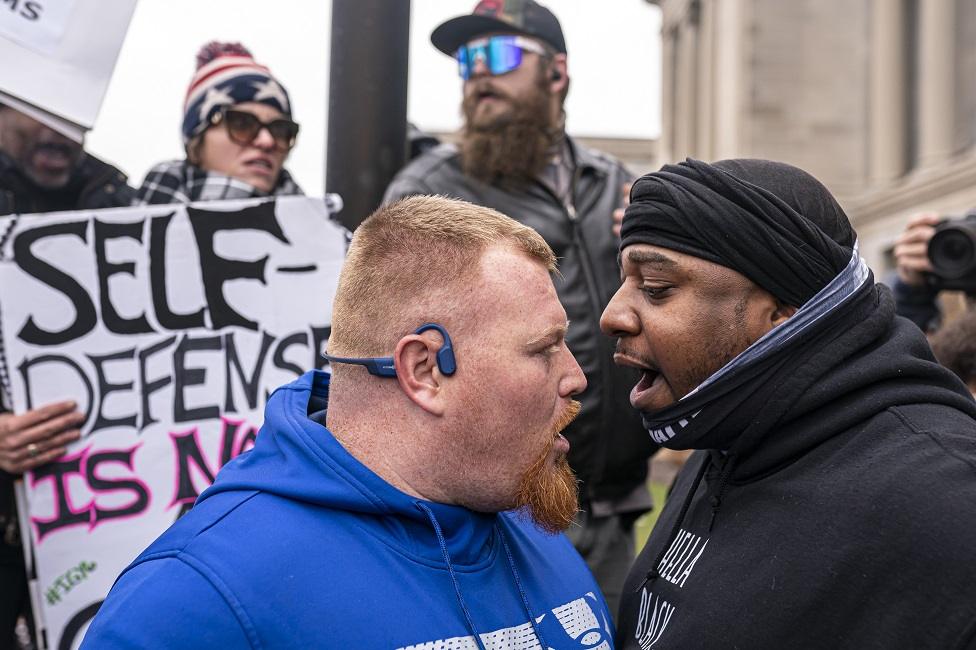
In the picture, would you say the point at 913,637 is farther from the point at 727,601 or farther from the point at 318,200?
the point at 318,200

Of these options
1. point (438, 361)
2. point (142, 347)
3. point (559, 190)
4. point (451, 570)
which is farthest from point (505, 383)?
point (559, 190)

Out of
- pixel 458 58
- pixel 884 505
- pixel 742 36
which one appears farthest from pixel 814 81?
pixel 884 505

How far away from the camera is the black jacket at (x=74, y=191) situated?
3518 millimetres

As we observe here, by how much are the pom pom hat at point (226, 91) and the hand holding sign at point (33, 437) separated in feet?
3.97

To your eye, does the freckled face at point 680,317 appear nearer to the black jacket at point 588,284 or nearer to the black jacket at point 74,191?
the black jacket at point 588,284

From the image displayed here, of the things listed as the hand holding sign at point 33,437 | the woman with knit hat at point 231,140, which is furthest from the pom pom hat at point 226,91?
the hand holding sign at point 33,437

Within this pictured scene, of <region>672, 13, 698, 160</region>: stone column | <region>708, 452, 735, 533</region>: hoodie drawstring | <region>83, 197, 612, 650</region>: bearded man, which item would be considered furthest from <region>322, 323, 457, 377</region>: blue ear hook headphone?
<region>672, 13, 698, 160</region>: stone column

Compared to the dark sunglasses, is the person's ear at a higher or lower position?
lower

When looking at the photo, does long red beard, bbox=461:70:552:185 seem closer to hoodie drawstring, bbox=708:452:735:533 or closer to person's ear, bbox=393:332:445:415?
hoodie drawstring, bbox=708:452:735:533

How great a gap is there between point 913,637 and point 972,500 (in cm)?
24

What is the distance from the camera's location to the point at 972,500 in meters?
1.75

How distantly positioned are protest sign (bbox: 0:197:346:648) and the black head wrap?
59.5 inches

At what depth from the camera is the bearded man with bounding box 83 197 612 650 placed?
1.78m

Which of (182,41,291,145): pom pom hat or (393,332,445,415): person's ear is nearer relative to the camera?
(393,332,445,415): person's ear
